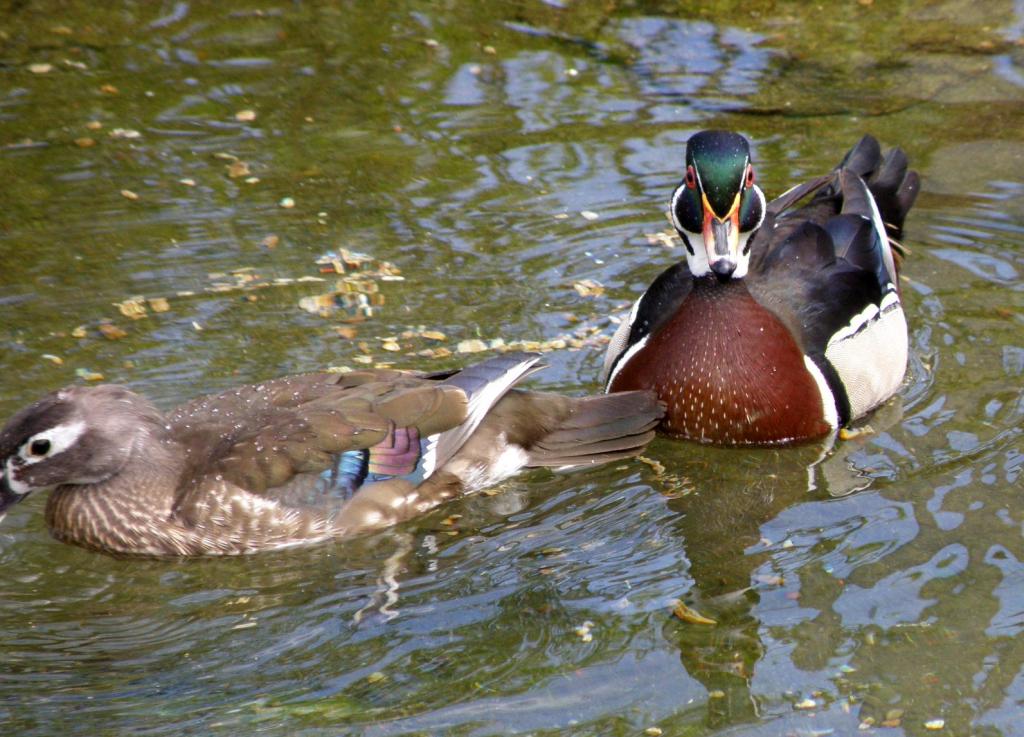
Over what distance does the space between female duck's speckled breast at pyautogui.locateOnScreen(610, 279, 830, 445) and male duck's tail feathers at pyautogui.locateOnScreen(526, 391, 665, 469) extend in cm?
20

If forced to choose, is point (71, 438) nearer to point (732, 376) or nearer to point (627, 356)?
point (627, 356)

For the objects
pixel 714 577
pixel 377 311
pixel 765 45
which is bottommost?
pixel 714 577

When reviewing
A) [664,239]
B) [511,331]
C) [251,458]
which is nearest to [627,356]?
[511,331]

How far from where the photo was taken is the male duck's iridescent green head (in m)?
6.32

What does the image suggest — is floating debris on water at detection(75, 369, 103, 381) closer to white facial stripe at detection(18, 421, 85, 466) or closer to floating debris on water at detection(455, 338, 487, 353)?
white facial stripe at detection(18, 421, 85, 466)

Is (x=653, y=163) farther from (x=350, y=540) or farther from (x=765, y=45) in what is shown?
(x=350, y=540)

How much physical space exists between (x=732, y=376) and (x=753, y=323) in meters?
0.26

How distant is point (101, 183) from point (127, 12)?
252cm

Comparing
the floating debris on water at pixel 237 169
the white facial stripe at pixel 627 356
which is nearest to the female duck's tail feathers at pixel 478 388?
the white facial stripe at pixel 627 356

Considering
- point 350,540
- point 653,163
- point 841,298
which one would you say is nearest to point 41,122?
point 653,163

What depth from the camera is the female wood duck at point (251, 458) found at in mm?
5934

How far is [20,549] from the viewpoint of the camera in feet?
19.7

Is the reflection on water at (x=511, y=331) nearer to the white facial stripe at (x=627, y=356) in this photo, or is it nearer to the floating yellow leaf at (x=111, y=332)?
the floating yellow leaf at (x=111, y=332)

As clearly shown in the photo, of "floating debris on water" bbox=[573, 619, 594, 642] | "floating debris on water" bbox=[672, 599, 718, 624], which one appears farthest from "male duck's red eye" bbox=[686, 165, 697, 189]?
"floating debris on water" bbox=[573, 619, 594, 642]
